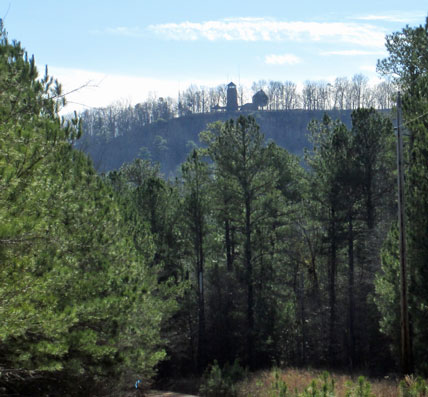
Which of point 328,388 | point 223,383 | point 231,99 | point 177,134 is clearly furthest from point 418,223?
point 231,99

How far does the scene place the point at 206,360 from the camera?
93.7ft

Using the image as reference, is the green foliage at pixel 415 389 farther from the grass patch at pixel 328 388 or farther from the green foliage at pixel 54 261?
the green foliage at pixel 54 261

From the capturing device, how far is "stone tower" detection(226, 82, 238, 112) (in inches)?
6216

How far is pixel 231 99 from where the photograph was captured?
523 feet

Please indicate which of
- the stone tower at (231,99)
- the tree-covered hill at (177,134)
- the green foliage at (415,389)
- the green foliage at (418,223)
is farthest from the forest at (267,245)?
the stone tower at (231,99)

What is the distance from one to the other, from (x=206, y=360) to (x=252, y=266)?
6.03 meters

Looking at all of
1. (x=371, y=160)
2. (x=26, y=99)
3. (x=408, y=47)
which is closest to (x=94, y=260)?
(x=26, y=99)

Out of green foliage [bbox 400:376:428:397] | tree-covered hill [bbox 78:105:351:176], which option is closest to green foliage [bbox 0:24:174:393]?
green foliage [bbox 400:376:428:397]

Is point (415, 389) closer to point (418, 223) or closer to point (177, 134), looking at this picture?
point (418, 223)

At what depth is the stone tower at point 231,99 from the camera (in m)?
158

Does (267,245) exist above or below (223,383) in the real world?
above

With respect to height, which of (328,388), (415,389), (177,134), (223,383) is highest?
(177,134)

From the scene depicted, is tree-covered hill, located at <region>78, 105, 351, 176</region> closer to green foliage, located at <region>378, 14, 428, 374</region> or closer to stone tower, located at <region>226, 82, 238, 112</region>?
stone tower, located at <region>226, 82, 238, 112</region>

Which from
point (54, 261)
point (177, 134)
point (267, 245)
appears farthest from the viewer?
point (177, 134)
